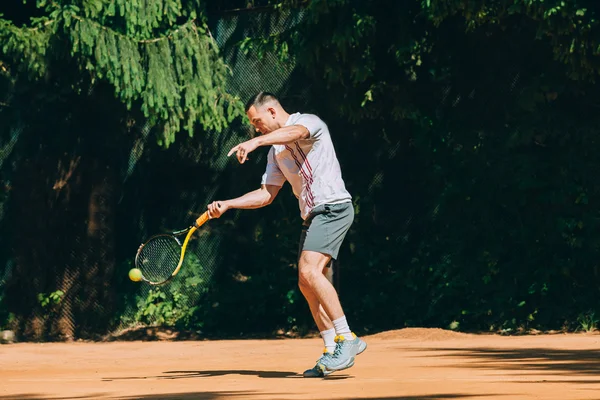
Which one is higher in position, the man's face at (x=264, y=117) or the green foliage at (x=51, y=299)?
the green foliage at (x=51, y=299)

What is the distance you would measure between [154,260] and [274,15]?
12.9 ft

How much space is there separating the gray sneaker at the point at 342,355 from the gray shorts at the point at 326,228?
A: 53 centimetres

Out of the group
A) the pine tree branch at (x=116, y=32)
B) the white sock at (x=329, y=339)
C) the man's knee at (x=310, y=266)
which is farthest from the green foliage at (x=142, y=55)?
the white sock at (x=329, y=339)

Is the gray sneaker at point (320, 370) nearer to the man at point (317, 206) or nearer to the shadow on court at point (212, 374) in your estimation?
the man at point (317, 206)

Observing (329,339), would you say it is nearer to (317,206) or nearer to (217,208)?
(317,206)

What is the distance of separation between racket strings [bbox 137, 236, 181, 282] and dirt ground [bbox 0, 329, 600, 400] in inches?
28.0

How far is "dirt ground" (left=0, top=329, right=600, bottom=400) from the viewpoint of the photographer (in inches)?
274

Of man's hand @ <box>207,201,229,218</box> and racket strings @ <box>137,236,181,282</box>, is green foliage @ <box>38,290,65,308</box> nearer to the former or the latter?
racket strings @ <box>137,236,181,282</box>

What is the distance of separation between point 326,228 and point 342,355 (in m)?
0.79

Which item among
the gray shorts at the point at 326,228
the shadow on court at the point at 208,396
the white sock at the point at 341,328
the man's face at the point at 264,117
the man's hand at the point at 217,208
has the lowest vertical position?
the shadow on court at the point at 208,396

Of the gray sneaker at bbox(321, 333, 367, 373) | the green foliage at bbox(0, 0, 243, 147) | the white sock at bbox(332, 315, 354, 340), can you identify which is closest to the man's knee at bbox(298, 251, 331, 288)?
the white sock at bbox(332, 315, 354, 340)

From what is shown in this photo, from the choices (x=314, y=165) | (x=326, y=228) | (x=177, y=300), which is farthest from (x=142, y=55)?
(x=326, y=228)

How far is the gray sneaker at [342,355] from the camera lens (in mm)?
7488

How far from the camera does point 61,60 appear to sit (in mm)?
11828
